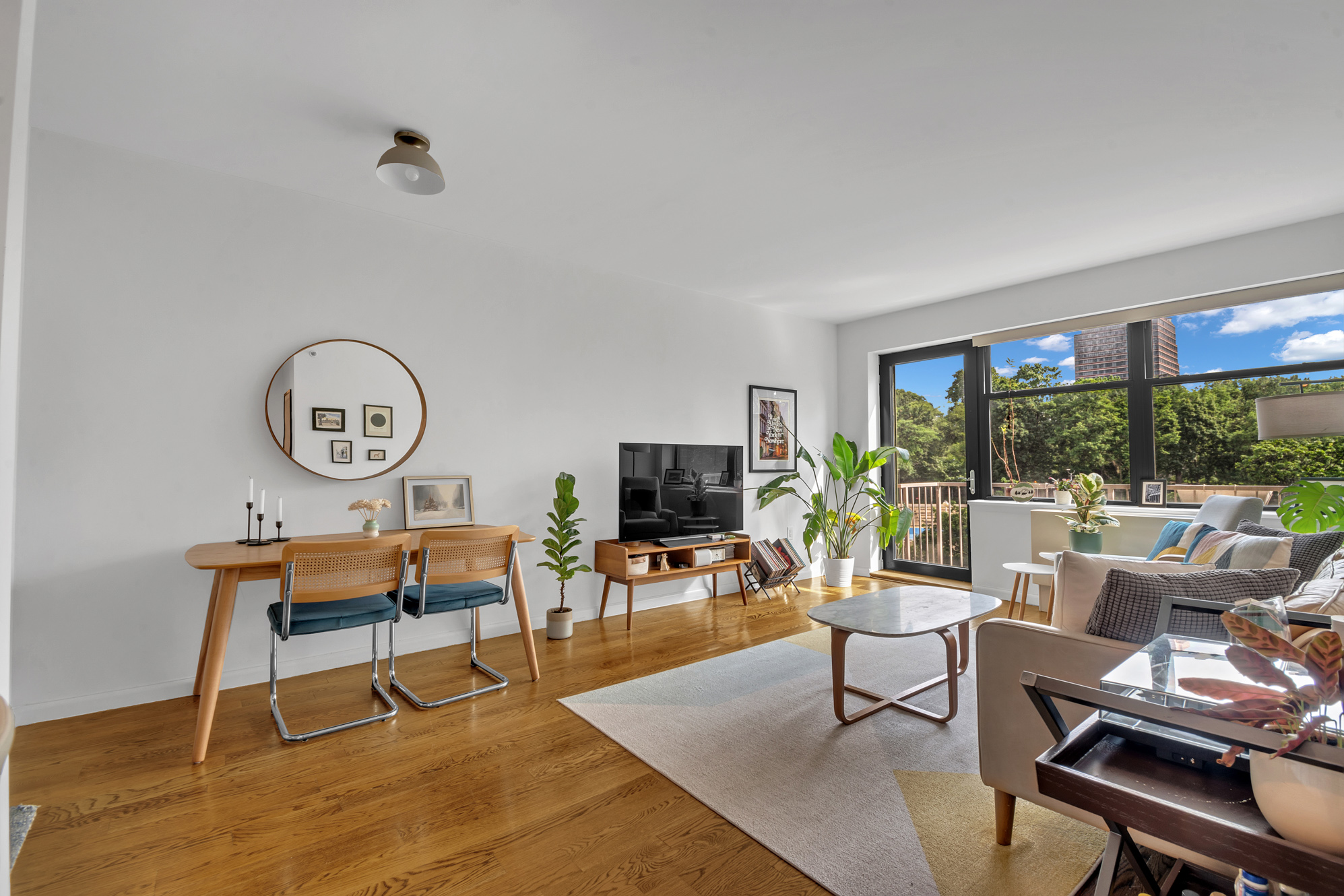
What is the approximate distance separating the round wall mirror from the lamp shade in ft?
14.0

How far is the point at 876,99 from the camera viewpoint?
7.66 feet

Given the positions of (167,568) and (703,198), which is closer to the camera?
(167,568)

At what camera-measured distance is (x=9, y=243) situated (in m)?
1.14

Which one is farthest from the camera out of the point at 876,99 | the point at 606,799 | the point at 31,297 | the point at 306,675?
the point at 306,675

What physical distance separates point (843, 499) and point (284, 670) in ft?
15.4

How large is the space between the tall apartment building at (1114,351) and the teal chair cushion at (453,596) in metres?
4.46

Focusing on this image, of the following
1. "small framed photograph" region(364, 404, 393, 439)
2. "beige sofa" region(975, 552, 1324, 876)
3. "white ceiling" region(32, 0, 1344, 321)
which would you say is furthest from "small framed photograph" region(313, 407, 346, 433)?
"beige sofa" region(975, 552, 1324, 876)

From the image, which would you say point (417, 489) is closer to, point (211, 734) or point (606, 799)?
point (211, 734)

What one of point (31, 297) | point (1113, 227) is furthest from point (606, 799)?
point (1113, 227)

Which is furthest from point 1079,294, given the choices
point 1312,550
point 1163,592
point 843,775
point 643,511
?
point 843,775

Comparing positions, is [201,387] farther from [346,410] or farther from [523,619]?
[523,619]

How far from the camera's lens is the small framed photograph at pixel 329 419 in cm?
316

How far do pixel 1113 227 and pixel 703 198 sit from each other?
2.46 metres

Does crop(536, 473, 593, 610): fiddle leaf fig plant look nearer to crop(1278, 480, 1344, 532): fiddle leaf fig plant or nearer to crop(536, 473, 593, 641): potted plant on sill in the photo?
crop(536, 473, 593, 641): potted plant on sill
